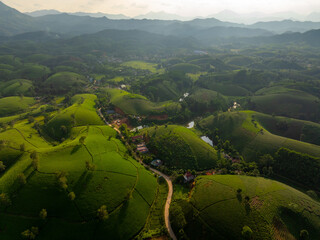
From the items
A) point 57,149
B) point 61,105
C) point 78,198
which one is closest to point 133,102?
point 61,105

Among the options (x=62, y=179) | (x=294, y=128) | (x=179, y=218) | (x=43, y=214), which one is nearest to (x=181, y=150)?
(x=179, y=218)

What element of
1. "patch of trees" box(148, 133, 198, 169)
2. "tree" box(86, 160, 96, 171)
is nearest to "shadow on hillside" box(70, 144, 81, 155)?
"tree" box(86, 160, 96, 171)

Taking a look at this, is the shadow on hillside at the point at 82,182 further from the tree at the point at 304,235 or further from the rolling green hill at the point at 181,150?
the tree at the point at 304,235

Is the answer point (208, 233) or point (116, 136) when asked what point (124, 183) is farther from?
point (116, 136)

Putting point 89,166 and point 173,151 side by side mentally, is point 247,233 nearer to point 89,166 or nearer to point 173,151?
point 173,151

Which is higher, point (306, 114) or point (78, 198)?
point (78, 198)

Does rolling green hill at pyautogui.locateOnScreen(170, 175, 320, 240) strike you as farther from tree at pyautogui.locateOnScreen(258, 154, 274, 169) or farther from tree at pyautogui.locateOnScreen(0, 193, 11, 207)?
tree at pyautogui.locateOnScreen(0, 193, 11, 207)

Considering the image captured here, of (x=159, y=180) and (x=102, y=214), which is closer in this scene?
(x=102, y=214)
